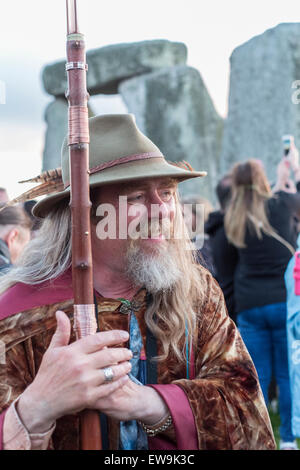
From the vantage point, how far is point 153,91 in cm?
1063

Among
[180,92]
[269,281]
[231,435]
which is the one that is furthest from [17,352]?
[180,92]

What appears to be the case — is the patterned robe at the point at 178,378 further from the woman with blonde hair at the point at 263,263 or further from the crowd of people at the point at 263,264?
the woman with blonde hair at the point at 263,263

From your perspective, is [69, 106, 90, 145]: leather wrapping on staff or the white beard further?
the white beard

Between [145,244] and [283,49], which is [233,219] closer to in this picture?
[145,244]

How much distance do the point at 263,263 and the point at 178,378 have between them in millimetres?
2410

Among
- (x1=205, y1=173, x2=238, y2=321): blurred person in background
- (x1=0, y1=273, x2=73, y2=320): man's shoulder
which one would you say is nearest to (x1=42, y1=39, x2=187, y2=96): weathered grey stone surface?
(x1=205, y1=173, x2=238, y2=321): blurred person in background

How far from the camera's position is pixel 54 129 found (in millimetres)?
11273

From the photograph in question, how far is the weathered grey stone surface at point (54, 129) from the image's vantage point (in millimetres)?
11227

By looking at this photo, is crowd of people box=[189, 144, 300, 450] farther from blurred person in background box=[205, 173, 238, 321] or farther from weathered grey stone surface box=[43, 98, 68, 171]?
weathered grey stone surface box=[43, 98, 68, 171]

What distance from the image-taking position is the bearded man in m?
1.46

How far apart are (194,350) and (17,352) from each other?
1.72 ft

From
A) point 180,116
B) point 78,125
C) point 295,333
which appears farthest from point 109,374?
point 180,116

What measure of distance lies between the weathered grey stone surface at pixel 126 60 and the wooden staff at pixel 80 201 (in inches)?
394

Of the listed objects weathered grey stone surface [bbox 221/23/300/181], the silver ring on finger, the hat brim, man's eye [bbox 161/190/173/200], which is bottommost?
the silver ring on finger
